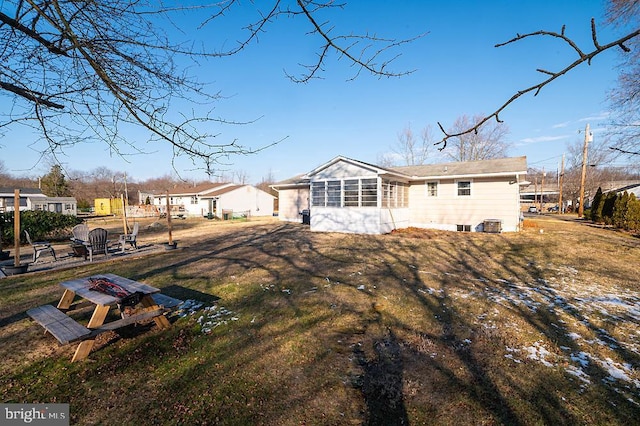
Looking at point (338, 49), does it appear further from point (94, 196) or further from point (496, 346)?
point (94, 196)

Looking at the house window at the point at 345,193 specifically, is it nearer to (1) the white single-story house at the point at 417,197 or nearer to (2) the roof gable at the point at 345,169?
(1) the white single-story house at the point at 417,197

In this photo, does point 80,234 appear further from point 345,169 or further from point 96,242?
point 345,169

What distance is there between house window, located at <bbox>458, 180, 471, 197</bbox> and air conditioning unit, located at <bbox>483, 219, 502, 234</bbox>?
5.75 feet

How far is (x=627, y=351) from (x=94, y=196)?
6396 centimetres

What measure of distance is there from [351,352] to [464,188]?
13.8m

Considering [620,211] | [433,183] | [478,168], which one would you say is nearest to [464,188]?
[478,168]

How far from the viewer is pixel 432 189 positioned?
53.3 feet

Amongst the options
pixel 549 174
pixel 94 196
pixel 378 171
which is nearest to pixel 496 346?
pixel 378 171

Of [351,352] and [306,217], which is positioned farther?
[306,217]

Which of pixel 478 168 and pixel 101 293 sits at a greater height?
pixel 478 168

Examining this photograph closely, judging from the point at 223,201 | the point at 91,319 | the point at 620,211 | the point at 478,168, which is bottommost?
the point at 91,319

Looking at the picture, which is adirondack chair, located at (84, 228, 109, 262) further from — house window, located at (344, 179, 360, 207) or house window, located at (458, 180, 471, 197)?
house window, located at (458, 180, 471, 197)

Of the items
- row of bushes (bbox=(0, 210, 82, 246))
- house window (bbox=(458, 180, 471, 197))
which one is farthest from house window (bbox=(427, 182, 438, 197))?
row of bushes (bbox=(0, 210, 82, 246))

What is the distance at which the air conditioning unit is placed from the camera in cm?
1405
